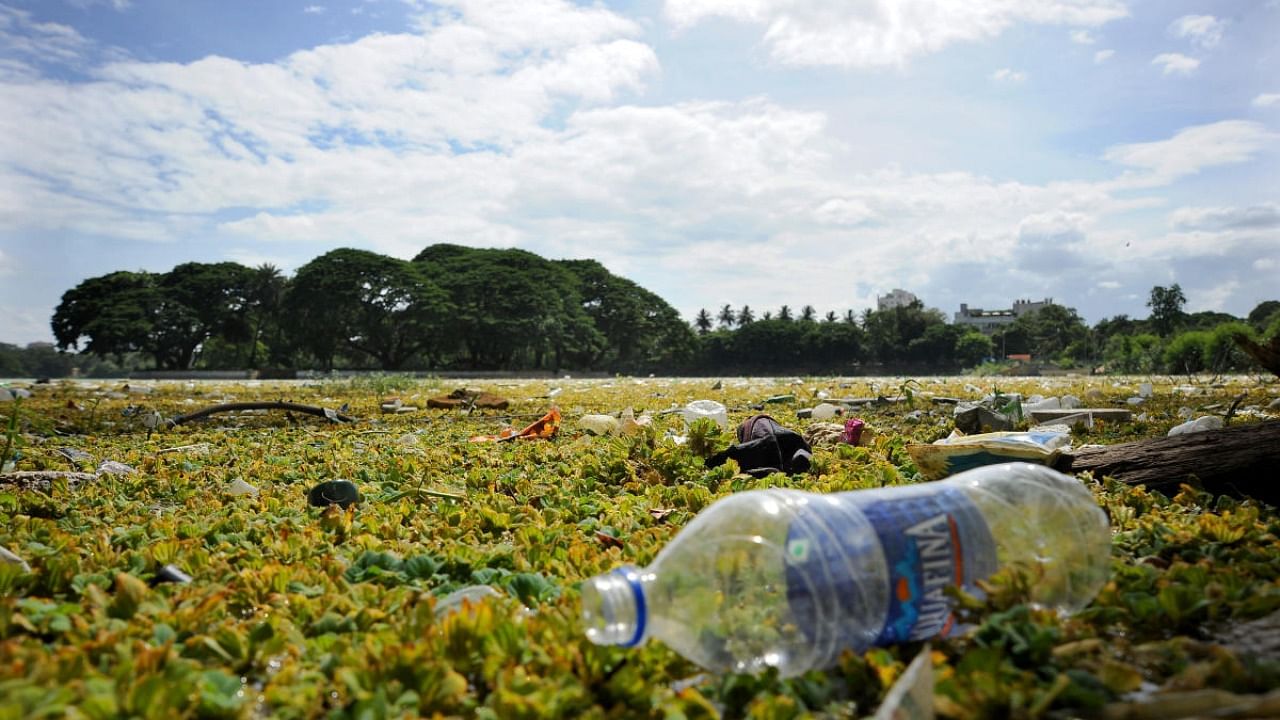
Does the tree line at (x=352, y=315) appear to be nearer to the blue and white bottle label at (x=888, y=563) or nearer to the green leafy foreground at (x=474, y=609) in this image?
the green leafy foreground at (x=474, y=609)

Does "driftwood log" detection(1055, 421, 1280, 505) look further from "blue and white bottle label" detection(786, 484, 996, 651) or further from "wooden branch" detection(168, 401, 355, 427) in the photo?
"wooden branch" detection(168, 401, 355, 427)

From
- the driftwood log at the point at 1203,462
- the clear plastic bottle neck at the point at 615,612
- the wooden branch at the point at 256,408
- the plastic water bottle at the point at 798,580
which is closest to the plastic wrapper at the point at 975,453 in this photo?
the driftwood log at the point at 1203,462

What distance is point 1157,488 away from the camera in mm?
3480

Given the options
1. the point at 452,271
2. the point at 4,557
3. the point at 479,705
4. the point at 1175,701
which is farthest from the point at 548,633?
the point at 452,271

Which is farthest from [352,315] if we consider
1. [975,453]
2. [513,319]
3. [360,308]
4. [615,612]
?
[615,612]

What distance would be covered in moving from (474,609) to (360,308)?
51123 mm

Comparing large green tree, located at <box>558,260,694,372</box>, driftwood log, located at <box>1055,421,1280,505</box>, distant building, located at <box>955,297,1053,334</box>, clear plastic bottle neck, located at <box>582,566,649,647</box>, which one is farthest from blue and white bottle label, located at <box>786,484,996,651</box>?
distant building, located at <box>955,297,1053,334</box>

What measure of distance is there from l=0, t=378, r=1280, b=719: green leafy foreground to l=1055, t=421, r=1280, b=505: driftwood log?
171mm

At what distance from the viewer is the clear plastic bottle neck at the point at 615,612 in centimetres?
167

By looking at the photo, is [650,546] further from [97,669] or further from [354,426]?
[354,426]

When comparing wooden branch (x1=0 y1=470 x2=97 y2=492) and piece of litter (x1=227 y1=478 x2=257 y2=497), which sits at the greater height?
wooden branch (x1=0 y1=470 x2=97 y2=492)

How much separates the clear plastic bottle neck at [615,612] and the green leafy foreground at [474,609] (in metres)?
0.10

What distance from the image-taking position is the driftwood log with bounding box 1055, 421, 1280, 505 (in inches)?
127

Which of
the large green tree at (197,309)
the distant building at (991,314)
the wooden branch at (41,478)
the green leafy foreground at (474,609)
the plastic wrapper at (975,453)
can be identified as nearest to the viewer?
the green leafy foreground at (474,609)
